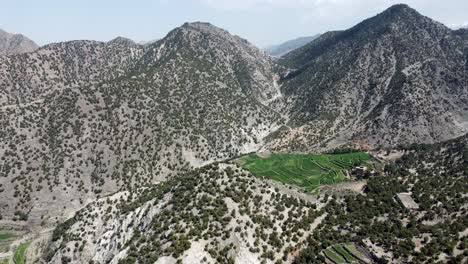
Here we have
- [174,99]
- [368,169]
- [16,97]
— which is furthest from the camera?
[16,97]

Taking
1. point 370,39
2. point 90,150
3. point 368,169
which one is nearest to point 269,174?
point 368,169

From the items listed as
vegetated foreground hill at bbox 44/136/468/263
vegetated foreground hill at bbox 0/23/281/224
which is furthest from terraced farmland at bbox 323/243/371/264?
vegetated foreground hill at bbox 0/23/281/224

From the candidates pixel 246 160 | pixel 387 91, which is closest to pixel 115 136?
pixel 246 160

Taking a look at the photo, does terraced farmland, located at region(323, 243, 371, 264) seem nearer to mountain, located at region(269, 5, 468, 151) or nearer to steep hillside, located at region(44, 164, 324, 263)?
steep hillside, located at region(44, 164, 324, 263)

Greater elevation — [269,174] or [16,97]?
[16,97]

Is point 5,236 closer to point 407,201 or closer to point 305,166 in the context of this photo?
point 305,166

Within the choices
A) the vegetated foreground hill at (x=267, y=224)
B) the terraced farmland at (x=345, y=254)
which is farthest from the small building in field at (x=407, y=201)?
the terraced farmland at (x=345, y=254)

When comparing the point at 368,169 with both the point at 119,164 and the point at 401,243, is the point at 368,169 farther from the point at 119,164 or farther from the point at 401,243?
the point at 119,164
